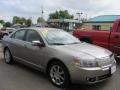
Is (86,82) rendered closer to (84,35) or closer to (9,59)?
(9,59)

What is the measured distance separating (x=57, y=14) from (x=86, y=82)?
3895 inches

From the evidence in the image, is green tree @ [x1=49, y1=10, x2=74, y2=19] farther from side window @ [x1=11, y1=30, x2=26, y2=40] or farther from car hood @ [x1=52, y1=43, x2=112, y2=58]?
car hood @ [x1=52, y1=43, x2=112, y2=58]

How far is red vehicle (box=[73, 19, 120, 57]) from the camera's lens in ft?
29.0

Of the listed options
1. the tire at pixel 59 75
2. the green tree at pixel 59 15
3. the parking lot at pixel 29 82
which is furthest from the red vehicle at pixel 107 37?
the green tree at pixel 59 15

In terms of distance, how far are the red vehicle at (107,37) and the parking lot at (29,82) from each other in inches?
65.5

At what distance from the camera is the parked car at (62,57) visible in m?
5.20

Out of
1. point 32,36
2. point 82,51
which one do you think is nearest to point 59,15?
point 32,36

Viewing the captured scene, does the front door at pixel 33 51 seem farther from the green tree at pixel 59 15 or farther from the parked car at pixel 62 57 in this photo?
the green tree at pixel 59 15

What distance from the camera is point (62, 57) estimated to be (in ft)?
18.1

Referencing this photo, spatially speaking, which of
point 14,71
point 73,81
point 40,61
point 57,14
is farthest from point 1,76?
point 57,14

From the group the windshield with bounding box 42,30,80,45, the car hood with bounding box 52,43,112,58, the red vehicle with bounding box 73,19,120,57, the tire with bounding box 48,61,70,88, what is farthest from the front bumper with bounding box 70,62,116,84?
the red vehicle with bounding box 73,19,120,57

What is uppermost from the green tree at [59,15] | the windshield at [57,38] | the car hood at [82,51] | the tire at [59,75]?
the green tree at [59,15]

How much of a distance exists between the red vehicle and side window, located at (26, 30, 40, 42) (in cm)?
354

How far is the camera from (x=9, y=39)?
827 cm
